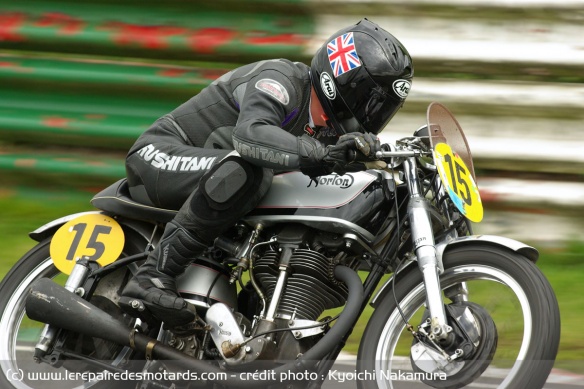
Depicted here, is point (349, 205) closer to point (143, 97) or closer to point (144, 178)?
point (144, 178)

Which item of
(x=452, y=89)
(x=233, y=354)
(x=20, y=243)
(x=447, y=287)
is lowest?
(x=20, y=243)

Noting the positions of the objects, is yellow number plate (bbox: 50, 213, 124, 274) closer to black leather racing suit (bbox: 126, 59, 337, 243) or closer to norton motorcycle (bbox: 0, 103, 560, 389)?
norton motorcycle (bbox: 0, 103, 560, 389)

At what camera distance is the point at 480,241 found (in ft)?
12.7

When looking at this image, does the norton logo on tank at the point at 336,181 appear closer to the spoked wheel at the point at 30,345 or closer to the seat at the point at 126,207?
the seat at the point at 126,207

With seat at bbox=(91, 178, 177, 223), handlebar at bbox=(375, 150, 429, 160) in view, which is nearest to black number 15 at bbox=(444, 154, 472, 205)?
handlebar at bbox=(375, 150, 429, 160)

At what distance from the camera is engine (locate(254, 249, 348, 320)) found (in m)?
4.08

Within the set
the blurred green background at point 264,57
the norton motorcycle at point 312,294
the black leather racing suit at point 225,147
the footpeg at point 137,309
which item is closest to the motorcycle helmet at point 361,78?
the black leather racing suit at point 225,147

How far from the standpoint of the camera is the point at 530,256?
12.5 feet

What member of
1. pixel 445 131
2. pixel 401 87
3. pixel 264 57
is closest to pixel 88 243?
pixel 401 87

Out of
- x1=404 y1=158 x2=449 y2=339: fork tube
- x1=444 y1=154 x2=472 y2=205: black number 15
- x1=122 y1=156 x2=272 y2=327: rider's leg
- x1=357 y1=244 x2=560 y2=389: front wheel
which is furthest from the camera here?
x1=122 y1=156 x2=272 y2=327: rider's leg

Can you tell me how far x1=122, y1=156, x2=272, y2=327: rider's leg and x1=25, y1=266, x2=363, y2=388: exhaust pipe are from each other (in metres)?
0.16

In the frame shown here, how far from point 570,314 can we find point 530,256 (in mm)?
1798

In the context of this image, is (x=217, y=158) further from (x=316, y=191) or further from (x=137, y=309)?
(x=137, y=309)

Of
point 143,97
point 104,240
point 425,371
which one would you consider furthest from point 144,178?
point 143,97
